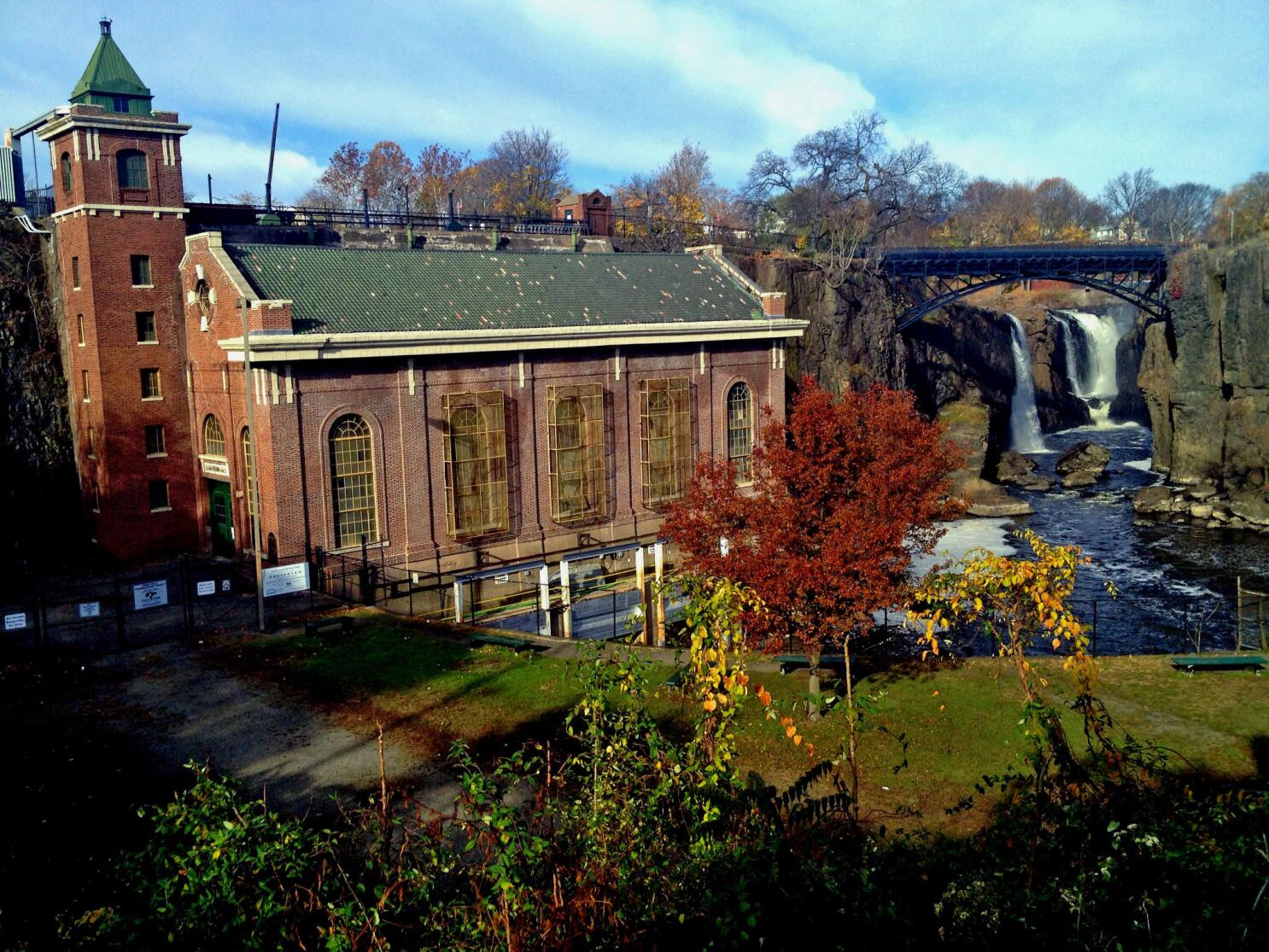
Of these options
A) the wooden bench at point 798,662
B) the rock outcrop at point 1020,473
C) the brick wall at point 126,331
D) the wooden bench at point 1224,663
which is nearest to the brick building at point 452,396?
the brick wall at point 126,331

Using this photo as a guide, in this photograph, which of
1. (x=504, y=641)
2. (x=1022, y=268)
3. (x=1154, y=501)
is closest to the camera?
(x=504, y=641)

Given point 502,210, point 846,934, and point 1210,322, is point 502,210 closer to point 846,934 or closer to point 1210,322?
point 1210,322

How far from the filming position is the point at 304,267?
3441cm

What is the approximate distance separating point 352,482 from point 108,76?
57.3 feet

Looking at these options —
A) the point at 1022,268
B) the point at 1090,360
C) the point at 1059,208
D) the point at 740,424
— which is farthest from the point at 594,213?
the point at 1059,208

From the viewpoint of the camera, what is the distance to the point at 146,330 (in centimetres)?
3734

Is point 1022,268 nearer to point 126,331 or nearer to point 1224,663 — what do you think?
point 1224,663

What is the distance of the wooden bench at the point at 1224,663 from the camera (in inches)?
912

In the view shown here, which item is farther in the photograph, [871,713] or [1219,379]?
[1219,379]

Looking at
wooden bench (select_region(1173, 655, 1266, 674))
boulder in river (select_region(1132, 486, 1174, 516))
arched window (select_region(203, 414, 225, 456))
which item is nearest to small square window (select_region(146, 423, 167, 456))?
arched window (select_region(203, 414, 225, 456))

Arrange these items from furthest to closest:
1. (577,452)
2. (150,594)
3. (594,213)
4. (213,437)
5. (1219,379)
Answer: (1219,379) < (594,213) < (577,452) < (213,437) < (150,594)

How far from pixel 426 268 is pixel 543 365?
5390mm

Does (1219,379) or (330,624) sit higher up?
(1219,379)

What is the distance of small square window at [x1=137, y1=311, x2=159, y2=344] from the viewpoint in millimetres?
37156
